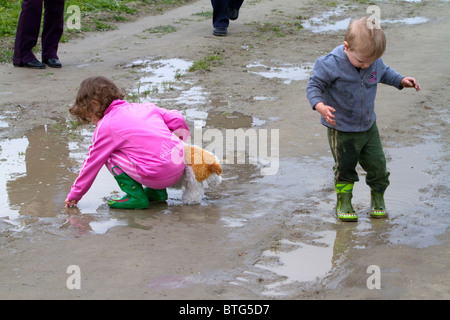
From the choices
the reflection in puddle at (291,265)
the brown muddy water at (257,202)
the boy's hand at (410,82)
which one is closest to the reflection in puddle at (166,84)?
the brown muddy water at (257,202)

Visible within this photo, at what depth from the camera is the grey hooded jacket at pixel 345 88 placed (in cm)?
400

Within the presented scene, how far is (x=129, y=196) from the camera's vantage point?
4.30 metres

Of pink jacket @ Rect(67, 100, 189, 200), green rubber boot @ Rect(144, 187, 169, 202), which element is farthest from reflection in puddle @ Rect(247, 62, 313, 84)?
pink jacket @ Rect(67, 100, 189, 200)

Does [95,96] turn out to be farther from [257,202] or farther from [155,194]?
[257,202]

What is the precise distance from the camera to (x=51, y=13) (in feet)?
26.3

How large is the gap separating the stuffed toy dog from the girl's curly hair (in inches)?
25.5

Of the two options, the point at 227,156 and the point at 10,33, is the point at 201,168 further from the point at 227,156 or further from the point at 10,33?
the point at 10,33

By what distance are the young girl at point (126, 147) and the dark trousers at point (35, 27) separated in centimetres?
411

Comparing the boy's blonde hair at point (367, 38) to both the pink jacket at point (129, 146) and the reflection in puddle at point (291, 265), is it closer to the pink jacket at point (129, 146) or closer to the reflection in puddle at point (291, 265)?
the reflection in puddle at point (291, 265)

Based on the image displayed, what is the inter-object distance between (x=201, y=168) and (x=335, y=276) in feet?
4.67

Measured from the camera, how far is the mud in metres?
3.22

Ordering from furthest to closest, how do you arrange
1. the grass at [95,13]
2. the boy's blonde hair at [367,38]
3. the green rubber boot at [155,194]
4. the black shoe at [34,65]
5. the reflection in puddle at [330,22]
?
the reflection in puddle at [330,22] < the grass at [95,13] < the black shoe at [34,65] < the green rubber boot at [155,194] < the boy's blonde hair at [367,38]

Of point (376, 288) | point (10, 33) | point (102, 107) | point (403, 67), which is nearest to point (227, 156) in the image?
point (102, 107)

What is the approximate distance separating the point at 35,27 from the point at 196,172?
185 inches
